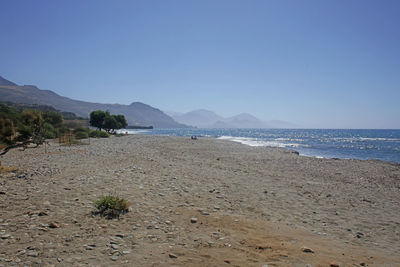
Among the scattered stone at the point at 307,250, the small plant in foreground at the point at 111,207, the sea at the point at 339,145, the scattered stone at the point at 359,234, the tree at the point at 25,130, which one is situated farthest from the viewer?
the sea at the point at 339,145

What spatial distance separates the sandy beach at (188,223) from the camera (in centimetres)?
503

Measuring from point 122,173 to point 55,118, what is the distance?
44.9m

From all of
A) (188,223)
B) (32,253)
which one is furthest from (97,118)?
(32,253)

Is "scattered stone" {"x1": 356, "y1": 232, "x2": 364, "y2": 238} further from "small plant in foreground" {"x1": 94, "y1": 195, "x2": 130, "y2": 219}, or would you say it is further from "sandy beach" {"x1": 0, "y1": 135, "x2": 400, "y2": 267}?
"small plant in foreground" {"x1": 94, "y1": 195, "x2": 130, "y2": 219}

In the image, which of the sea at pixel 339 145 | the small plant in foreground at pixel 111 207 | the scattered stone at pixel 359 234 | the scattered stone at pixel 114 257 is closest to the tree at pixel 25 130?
the small plant in foreground at pixel 111 207

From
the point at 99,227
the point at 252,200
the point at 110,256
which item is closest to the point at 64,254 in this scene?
the point at 110,256

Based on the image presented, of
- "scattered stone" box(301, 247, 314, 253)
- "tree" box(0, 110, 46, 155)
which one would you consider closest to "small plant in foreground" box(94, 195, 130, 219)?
"scattered stone" box(301, 247, 314, 253)

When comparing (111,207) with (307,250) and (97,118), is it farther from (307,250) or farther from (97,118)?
(97,118)

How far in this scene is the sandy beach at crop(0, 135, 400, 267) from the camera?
5.03m

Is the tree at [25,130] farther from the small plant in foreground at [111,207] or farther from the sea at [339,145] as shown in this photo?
the sea at [339,145]

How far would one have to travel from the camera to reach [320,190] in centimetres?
1279

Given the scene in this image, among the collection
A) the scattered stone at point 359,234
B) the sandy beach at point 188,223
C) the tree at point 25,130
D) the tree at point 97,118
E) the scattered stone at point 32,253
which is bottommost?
the scattered stone at point 359,234

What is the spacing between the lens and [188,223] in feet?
22.9

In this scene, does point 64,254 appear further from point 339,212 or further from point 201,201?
point 339,212
